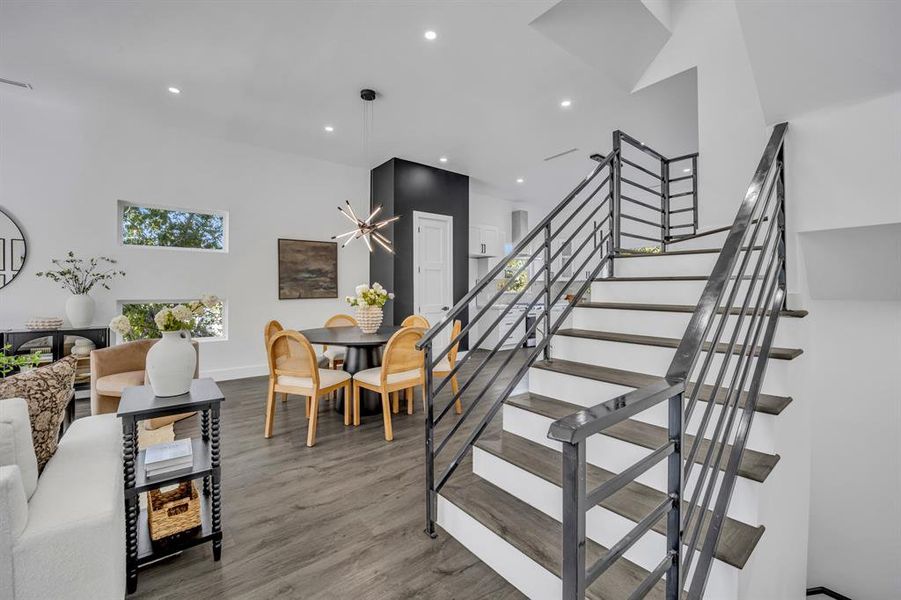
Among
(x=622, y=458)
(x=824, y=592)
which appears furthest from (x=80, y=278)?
(x=824, y=592)

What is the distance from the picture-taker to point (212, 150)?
4.95m

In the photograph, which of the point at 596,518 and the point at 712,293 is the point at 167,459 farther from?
the point at 712,293

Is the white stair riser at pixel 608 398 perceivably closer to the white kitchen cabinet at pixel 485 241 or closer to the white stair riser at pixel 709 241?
the white stair riser at pixel 709 241

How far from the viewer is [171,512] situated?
1.75 meters

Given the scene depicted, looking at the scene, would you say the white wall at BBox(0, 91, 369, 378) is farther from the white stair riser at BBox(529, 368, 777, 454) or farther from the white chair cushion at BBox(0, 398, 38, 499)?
the white stair riser at BBox(529, 368, 777, 454)

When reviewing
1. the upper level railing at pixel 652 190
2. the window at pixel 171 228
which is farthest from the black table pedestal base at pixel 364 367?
the window at pixel 171 228

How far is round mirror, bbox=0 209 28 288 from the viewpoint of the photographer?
3.87 meters

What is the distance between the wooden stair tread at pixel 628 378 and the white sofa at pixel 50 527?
1983 millimetres

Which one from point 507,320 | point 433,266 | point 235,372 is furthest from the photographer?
point 507,320

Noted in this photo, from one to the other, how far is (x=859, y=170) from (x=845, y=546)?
83.5 inches

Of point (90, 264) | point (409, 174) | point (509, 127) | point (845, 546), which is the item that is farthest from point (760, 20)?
point (90, 264)

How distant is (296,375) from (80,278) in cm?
314

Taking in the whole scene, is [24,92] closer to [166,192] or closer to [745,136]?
[166,192]

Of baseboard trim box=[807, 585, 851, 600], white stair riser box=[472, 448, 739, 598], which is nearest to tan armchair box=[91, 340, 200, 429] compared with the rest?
white stair riser box=[472, 448, 739, 598]
